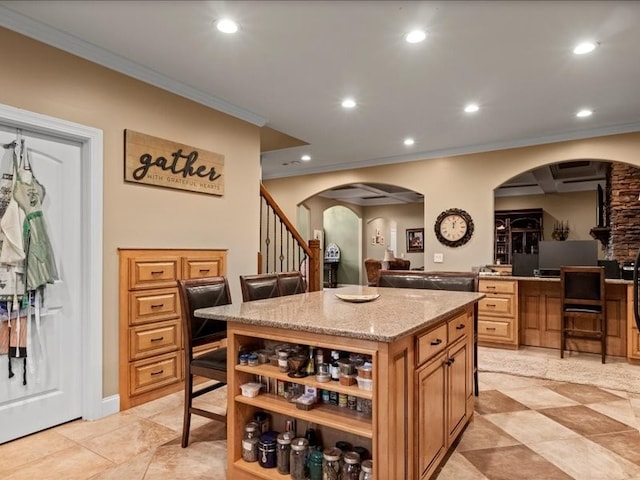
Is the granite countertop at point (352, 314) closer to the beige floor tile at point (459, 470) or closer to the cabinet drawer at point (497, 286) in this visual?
the beige floor tile at point (459, 470)

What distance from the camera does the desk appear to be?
432 centimetres

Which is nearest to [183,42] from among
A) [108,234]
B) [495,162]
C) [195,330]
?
[108,234]

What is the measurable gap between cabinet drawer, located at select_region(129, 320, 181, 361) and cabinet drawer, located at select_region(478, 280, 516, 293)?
141 inches

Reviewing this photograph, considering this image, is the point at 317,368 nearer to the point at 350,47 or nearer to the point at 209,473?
the point at 209,473

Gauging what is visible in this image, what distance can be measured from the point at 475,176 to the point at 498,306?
1816 mm

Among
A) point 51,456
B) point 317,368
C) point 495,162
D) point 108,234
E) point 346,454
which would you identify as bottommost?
point 51,456

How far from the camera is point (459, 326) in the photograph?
2.35 m

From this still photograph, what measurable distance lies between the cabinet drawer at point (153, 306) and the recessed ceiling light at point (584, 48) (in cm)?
359

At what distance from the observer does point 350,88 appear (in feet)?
11.8

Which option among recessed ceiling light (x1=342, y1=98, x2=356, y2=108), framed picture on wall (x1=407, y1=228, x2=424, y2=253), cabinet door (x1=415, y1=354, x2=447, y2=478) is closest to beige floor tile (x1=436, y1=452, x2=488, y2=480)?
cabinet door (x1=415, y1=354, x2=447, y2=478)

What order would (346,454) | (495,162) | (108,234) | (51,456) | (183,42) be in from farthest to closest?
1. (495,162)
2. (108,234)
3. (183,42)
4. (51,456)
5. (346,454)

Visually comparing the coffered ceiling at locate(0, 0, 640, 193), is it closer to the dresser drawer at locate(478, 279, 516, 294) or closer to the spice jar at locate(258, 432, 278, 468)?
the dresser drawer at locate(478, 279, 516, 294)

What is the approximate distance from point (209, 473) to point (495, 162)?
4.95 m

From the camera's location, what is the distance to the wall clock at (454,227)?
219 inches
